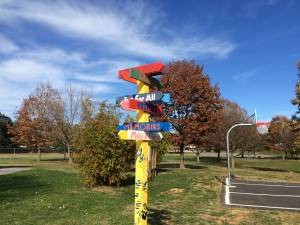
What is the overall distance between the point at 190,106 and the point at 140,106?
54.6 ft

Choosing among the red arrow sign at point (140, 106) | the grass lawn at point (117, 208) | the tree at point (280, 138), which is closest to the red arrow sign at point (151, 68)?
the red arrow sign at point (140, 106)

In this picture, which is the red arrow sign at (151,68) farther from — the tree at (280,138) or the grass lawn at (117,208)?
the tree at (280,138)

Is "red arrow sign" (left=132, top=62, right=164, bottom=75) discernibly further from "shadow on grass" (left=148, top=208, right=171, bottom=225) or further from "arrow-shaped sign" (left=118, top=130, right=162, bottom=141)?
"shadow on grass" (left=148, top=208, right=171, bottom=225)

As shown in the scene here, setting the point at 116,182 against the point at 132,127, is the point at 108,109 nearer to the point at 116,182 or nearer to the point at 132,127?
the point at 116,182

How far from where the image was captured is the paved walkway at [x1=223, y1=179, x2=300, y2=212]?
29.8ft

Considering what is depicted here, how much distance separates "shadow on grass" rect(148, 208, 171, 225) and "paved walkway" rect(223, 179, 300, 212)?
2413mm

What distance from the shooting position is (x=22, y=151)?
176 feet

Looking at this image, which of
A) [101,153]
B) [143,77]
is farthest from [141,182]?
[101,153]

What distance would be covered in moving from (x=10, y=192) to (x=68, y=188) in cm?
213

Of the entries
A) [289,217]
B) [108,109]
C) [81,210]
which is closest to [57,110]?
[108,109]

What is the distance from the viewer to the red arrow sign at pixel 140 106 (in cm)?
457

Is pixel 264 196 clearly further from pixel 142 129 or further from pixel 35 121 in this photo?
pixel 35 121

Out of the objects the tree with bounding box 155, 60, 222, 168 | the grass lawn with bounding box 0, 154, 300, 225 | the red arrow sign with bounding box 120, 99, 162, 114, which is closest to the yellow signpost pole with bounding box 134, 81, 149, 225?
the red arrow sign with bounding box 120, 99, 162, 114

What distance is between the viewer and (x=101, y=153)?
11859 millimetres
